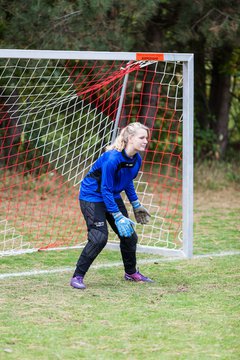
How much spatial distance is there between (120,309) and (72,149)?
16.9 feet

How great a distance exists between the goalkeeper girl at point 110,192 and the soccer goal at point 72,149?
116cm

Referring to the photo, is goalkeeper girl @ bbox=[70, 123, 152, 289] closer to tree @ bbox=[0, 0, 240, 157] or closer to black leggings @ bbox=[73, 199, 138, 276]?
black leggings @ bbox=[73, 199, 138, 276]

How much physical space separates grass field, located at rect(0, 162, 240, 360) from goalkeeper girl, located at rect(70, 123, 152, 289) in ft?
1.02

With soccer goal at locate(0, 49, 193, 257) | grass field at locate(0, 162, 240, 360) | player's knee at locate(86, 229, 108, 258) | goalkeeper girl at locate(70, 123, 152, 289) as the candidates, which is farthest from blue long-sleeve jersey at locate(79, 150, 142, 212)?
soccer goal at locate(0, 49, 193, 257)

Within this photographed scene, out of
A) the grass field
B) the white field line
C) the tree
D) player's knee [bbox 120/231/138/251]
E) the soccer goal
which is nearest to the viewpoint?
the grass field

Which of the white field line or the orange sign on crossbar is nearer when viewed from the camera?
the white field line

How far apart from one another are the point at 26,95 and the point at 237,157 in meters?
6.13

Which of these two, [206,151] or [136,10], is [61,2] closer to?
[136,10]

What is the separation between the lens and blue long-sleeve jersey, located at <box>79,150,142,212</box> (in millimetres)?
6590

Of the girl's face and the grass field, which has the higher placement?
the girl's face

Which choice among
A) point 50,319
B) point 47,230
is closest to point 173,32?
point 47,230

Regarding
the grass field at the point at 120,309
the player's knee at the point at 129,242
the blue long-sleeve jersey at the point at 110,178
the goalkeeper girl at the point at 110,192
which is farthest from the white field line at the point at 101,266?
the blue long-sleeve jersey at the point at 110,178

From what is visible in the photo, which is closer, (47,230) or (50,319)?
(50,319)

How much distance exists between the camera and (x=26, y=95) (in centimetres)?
1112
